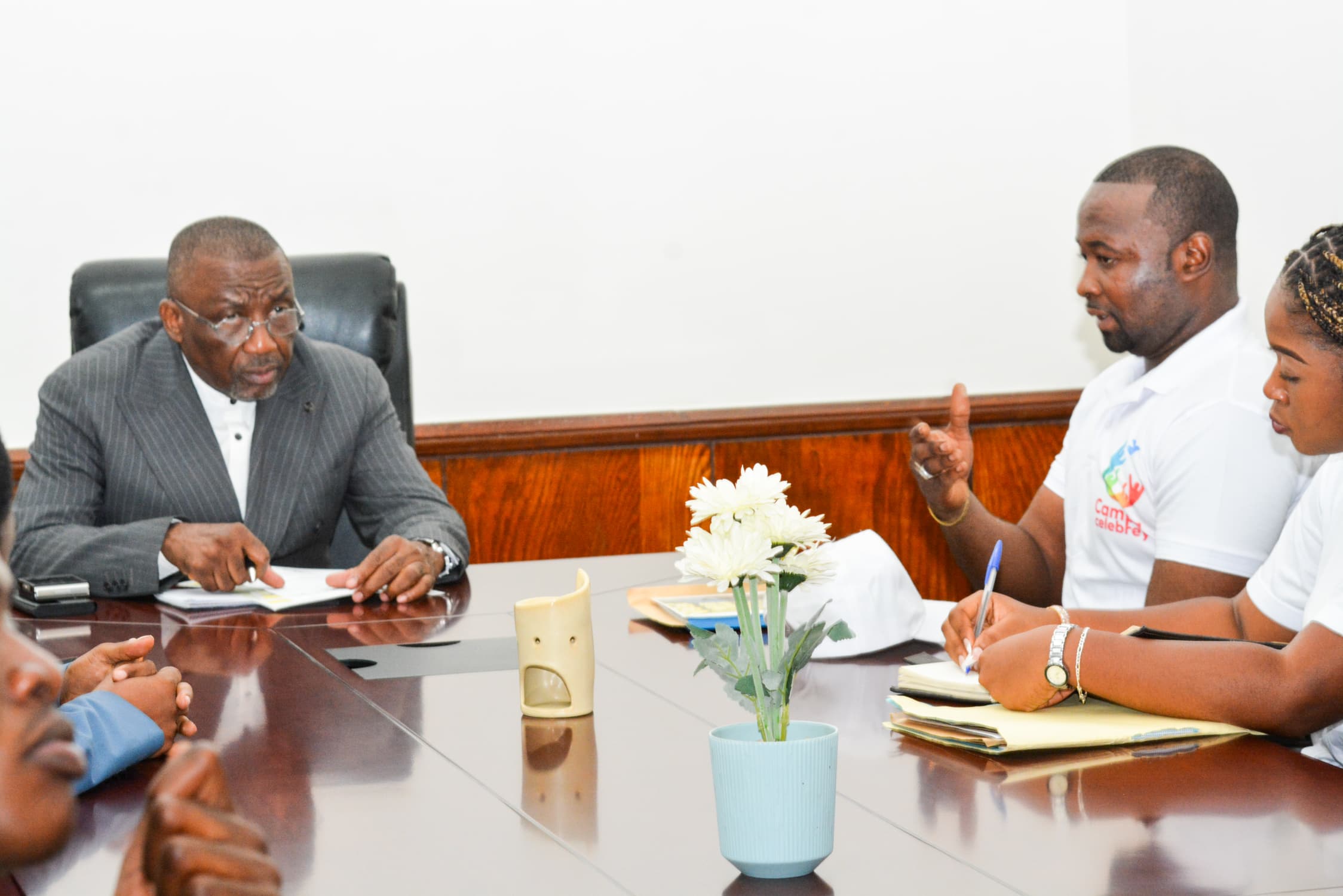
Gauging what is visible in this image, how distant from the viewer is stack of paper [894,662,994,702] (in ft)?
4.91

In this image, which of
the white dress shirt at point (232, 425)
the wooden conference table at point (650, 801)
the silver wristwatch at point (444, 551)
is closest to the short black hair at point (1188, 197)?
the wooden conference table at point (650, 801)

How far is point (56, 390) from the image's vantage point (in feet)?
8.82

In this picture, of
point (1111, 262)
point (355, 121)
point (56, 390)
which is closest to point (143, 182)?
point (355, 121)

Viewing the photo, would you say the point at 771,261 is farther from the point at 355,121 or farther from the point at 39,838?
the point at 39,838

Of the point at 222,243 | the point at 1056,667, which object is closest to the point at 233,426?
the point at 222,243

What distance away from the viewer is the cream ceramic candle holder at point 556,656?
1.51 meters

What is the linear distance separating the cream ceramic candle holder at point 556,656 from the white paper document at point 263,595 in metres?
0.81

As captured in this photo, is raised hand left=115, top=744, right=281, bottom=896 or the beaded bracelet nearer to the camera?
raised hand left=115, top=744, right=281, bottom=896

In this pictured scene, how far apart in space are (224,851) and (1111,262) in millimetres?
2052

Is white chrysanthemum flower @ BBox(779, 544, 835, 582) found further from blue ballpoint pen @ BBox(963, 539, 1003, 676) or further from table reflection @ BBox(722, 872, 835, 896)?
blue ballpoint pen @ BBox(963, 539, 1003, 676)

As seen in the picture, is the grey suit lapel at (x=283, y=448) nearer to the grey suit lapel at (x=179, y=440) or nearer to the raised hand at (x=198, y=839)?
the grey suit lapel at (x=179, y=440)

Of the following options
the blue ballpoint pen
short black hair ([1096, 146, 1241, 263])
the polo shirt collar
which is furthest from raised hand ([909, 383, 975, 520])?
the blue ballpoint pen

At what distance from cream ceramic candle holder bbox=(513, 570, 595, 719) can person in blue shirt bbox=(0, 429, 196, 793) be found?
35cm

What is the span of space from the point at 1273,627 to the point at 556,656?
868 mm
